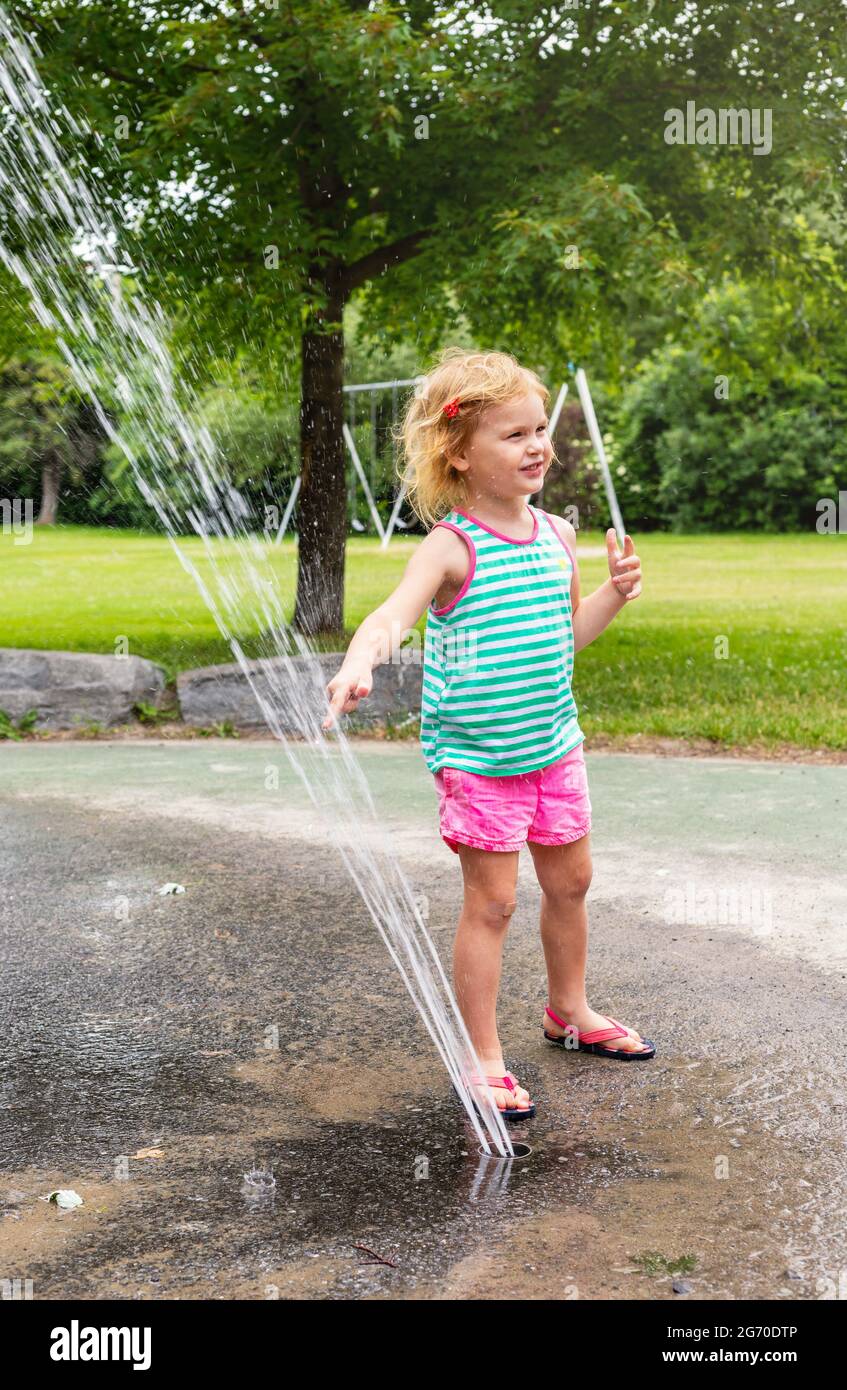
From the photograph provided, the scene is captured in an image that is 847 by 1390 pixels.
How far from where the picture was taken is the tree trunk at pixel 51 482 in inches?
819

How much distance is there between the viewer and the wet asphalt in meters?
2.35

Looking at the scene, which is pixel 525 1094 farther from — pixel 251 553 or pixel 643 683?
pixel 251 553

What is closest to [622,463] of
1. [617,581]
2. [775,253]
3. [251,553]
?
[251,553]

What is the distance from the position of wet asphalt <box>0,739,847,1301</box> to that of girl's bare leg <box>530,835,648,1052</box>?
95 millimetres

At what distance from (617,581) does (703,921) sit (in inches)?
60.9

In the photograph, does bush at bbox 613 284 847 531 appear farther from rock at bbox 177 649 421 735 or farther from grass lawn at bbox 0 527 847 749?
rock at bbox 177 649 421 735

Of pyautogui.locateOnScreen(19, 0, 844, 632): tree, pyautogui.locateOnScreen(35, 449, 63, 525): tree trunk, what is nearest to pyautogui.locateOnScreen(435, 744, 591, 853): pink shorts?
pyautogui.locateOnScreen(19, 0, 844, 632): tree

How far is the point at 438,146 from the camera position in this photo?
9836 millimetres

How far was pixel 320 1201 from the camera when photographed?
255 cm

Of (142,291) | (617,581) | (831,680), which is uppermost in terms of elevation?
(142,291)

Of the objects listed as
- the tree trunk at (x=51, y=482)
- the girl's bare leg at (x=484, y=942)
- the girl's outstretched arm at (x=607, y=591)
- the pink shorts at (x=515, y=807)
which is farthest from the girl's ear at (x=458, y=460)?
the tree trunk at (x=51, y=482)

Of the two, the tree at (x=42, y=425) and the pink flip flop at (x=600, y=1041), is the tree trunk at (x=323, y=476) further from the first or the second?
the pink flip flop at (x=600, y=1041)

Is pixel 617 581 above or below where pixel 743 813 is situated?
above

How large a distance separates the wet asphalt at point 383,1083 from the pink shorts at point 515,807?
0.56 meters
